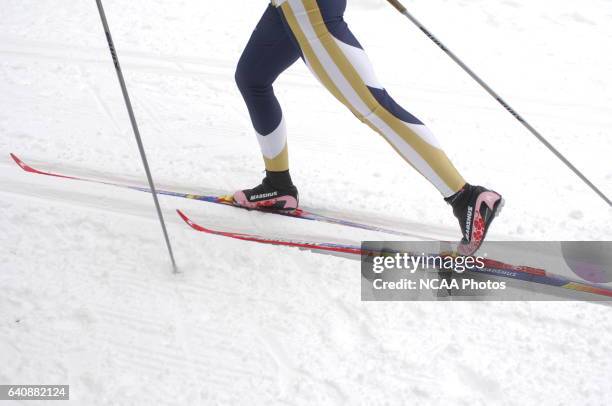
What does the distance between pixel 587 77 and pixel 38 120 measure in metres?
3.82

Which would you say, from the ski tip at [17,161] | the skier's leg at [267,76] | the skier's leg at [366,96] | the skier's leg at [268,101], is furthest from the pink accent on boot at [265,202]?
the ski tip at [17,161]

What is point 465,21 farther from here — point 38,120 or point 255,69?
point 38,120

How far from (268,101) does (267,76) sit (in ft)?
0.47

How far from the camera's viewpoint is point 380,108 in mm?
1891

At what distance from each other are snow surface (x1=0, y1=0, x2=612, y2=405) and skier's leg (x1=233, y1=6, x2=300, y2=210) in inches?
4.8

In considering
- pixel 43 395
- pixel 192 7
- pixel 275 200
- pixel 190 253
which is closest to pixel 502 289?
pixel 275 200

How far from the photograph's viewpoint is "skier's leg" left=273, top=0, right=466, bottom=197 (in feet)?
5.89

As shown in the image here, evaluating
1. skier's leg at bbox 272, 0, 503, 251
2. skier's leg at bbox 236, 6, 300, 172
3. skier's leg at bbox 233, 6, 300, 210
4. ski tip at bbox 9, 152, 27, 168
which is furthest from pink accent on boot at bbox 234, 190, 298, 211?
ski tip at bbox 9, 152, 27, 168

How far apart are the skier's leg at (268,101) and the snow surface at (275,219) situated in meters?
0.12

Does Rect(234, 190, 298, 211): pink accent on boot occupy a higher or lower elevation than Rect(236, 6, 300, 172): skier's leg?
lower

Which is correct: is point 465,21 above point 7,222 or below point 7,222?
above

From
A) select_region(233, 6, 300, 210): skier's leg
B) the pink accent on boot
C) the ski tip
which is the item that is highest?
select_region(233, 6, 300, 210): skier's leg

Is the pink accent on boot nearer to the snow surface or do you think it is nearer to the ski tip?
the snow surface

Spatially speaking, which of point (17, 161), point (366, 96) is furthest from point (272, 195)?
point (17, 161)
